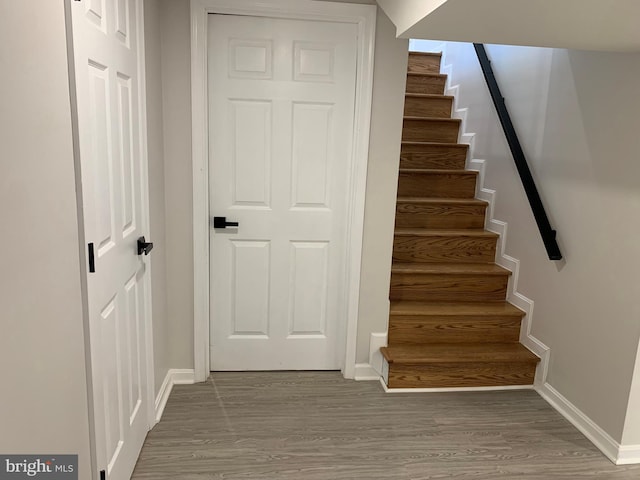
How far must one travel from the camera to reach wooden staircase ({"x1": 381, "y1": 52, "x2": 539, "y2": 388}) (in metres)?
2.74

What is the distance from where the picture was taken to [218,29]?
96.3 inches

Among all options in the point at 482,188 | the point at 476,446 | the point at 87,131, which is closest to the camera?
the point at 87,131

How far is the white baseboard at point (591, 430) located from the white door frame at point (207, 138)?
A: 1103 millimetres

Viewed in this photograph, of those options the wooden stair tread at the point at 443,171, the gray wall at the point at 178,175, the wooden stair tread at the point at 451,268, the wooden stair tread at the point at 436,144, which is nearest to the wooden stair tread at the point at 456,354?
the wooden stair tread at the point at 451,268

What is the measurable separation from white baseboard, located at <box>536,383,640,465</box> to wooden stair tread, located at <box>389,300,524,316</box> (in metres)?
0.48

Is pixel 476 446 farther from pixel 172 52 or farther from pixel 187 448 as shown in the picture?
pixel 172 52

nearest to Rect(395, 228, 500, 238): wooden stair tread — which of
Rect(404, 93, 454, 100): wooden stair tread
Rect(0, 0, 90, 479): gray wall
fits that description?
Rect(404, 93, 454, 100): wooden stair tread

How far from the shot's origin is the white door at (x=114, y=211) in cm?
140

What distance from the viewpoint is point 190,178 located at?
2.52 m

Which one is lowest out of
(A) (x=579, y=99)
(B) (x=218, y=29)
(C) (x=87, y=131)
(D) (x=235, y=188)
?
(D) (x=235, y=188)

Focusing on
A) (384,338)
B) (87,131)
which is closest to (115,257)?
(87,131)

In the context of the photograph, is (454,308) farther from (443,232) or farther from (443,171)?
(443,171)

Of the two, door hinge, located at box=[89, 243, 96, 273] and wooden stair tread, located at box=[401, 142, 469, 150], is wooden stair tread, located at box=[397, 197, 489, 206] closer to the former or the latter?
wooden stair tread, located at box=[401, 142, 469, 150]

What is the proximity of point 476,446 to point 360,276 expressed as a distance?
1.03 meters
